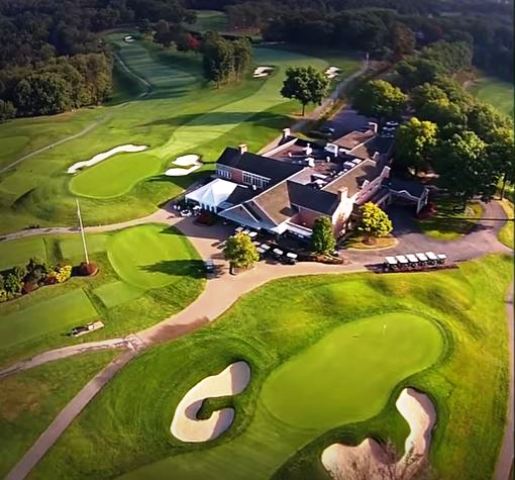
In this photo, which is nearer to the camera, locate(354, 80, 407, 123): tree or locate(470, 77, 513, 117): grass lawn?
locate(470, 77, 513, 117): grass lawn

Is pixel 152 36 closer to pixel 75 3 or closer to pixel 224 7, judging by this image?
pixel 224 7

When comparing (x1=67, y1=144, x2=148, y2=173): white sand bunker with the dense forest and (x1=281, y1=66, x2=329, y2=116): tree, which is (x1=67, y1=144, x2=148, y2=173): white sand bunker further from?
(x1=281, y1=66, x2=329, y2=116): tree

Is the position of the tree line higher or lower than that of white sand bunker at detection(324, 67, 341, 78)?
higher

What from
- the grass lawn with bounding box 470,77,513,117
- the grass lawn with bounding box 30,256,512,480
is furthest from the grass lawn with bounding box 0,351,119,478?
the grass lawn with bounding box 470,77,513,117

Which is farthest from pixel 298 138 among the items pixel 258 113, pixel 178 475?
pixel 178 475

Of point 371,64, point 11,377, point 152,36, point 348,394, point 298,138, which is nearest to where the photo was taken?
point 348,394

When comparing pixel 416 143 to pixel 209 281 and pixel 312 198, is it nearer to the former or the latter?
pixel 312 198
